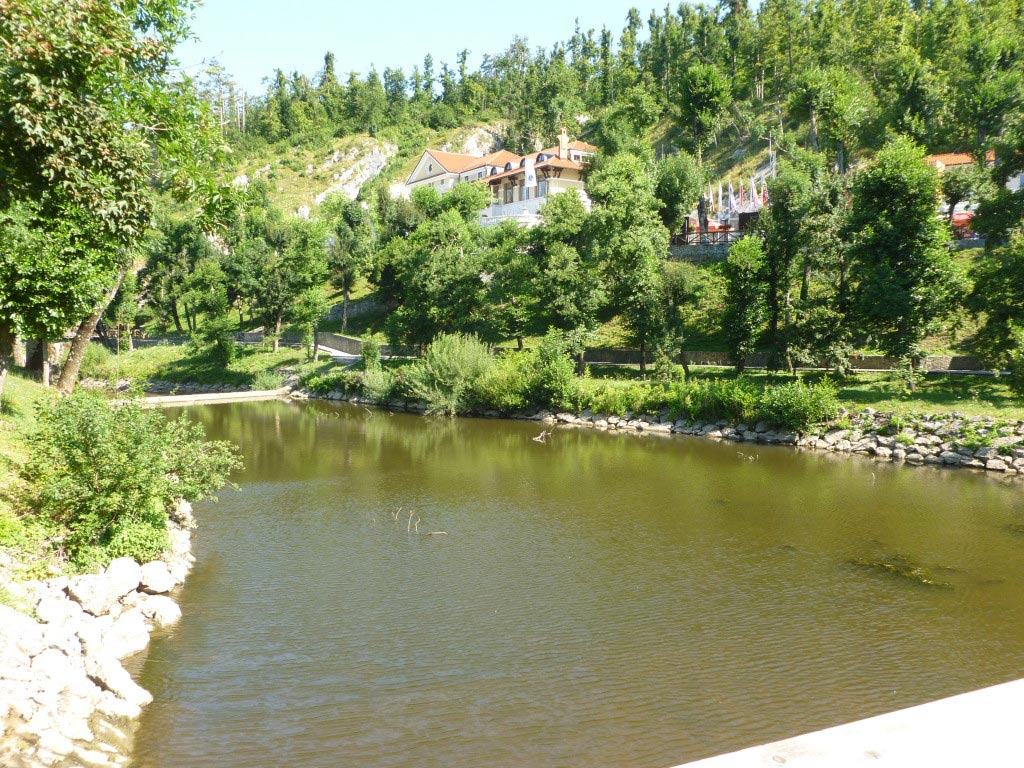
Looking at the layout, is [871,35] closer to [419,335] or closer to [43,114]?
[419,335]

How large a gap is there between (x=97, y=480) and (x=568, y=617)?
8.84 meters

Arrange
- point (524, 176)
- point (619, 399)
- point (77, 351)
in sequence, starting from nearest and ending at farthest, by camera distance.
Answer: point (77, 351) < point (619, 399) < point (524, 176)

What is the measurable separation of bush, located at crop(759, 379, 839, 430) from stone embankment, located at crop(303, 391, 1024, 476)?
408 millimetres

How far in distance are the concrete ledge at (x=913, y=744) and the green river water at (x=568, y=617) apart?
3.47m

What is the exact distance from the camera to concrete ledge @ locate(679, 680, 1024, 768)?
5.47m

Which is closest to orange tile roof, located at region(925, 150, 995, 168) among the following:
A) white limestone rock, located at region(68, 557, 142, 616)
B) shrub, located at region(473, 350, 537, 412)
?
shrub, located at region(473, 350, 537, 412)

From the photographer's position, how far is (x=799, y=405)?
30578mm

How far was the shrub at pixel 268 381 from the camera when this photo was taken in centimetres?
5056

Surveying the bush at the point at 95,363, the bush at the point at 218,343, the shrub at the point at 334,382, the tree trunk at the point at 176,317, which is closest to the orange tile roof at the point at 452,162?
the tree trunk at the point at 176,317

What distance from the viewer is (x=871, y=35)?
68.0 meters

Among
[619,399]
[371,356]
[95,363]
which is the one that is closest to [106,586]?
[619,399]

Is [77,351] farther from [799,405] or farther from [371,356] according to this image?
[799,405]

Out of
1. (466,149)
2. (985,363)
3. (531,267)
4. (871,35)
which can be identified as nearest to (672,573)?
(985,363)

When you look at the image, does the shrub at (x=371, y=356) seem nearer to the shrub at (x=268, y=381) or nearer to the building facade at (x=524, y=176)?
the shrub at (x=268, y=381)
